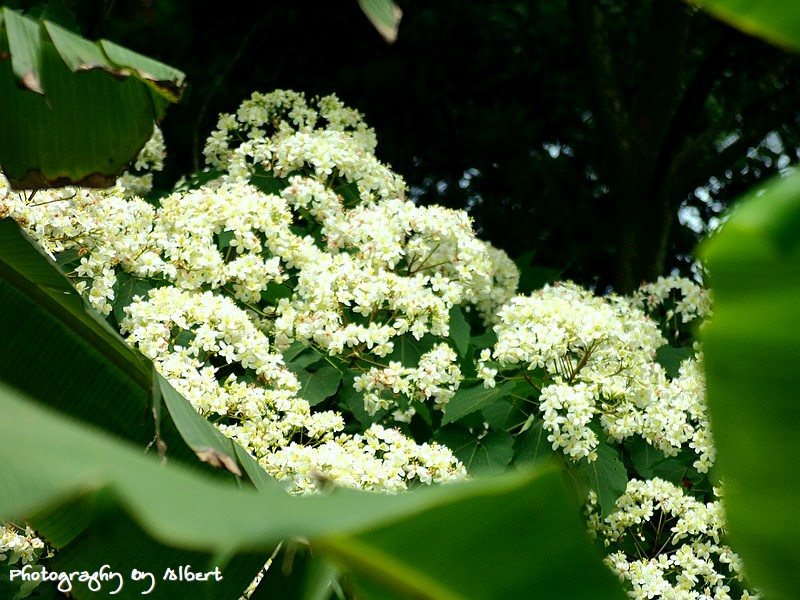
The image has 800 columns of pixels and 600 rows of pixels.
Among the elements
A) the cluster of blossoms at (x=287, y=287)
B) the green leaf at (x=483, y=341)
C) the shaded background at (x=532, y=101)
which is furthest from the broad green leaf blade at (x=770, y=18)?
the shaded background at (x=532, y=101)

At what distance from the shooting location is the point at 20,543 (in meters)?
2.37

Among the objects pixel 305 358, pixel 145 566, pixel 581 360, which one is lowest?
pixel 145 566

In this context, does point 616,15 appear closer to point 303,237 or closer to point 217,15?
point 217,15

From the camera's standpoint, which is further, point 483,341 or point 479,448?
point 483,341

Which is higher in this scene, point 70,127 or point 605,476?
point 605,476

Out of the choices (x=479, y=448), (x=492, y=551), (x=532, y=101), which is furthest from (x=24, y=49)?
(x=532, y=101)

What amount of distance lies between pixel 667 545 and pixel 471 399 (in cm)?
74

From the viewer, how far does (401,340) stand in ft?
9.73

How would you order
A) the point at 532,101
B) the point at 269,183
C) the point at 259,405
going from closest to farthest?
1. the point at 259,405
2. the point at 269,183
3. the point at 532,101

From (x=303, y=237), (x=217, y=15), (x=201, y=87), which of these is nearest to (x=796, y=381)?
(x=303, y=237)

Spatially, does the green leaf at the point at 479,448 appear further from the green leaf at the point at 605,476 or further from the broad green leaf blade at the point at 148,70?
the broad green leaf blade at the point at 148,70

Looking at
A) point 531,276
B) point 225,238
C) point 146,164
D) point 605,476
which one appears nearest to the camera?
point 605,476

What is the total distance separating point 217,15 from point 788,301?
5.29 metres

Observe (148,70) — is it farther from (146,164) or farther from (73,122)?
(146,164)
